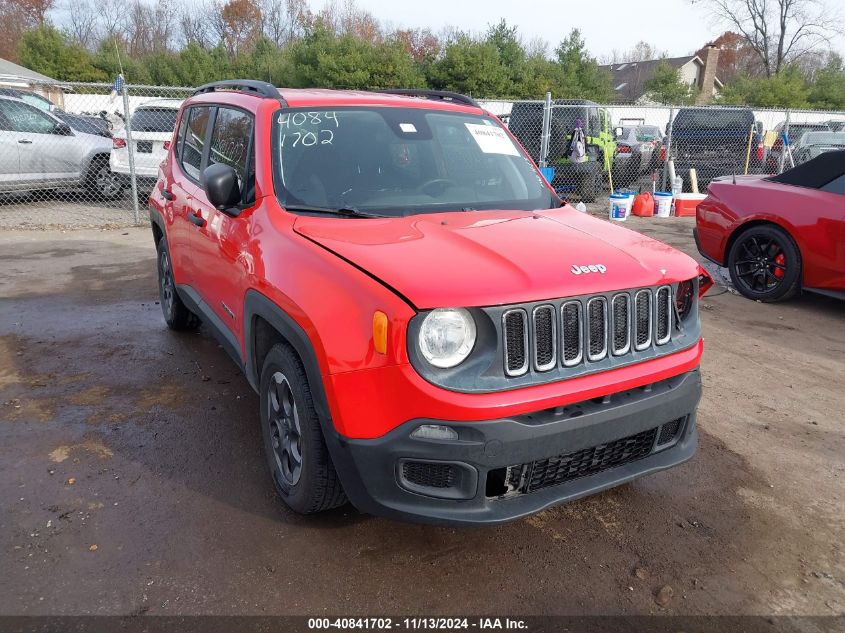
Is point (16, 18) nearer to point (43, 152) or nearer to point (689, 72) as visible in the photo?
point (689, 72)

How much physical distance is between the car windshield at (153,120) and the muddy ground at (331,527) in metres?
7.42

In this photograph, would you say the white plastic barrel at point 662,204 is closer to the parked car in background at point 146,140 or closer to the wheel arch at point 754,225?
the wheel arch at point 754,225

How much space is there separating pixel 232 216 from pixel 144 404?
5.10ft

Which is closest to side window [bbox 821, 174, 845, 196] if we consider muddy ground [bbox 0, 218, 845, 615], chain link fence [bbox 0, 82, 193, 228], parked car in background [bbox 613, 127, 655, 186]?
muddy ground [bbox 0, 218, 845, 615]

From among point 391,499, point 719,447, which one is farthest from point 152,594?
point 719,447

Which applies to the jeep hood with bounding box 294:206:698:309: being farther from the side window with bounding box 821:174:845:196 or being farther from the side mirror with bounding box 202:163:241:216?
the side window with bounding box 821:174:845:196

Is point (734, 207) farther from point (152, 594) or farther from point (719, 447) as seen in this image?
point (152, 594)

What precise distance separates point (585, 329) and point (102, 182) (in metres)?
12.2

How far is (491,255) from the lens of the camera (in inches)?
102

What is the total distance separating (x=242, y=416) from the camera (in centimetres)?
407

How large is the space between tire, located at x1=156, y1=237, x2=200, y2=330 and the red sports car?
5.50 metres

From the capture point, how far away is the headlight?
231cm

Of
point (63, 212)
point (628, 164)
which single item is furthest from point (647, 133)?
point (63, 212)

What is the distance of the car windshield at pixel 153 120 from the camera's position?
1117 cm
